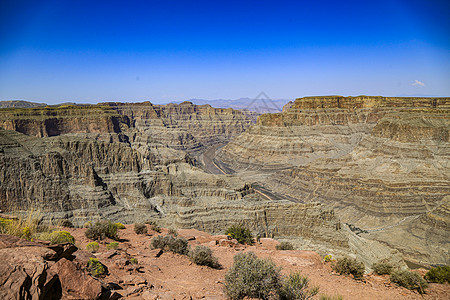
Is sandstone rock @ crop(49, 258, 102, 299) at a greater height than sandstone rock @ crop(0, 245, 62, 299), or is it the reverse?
sandstone rock @ crop(0, 245, 62, 299)

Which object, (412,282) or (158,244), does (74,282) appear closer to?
(158,244)

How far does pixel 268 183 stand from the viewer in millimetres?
83625

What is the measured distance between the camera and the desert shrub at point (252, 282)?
9766 millimetres

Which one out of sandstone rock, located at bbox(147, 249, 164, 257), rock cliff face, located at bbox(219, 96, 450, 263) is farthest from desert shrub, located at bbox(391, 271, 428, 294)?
rock cliff face, located at bbox(219, 96, 450, 263)

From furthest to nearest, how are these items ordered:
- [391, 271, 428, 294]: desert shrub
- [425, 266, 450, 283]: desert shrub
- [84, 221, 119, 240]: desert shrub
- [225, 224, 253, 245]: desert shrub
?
[225, 224, 253, 245]: desert shrub → [84, 221, 119, 240]: desert shrub → [425, 266, 450, 283]: desert shrub → [391, 271, 428, 294]: desert shrub

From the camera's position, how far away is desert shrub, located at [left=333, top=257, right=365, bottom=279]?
13953 mm

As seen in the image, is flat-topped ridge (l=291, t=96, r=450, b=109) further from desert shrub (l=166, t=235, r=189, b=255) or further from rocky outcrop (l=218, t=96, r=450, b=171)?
desert shrub (l=166, t=235, r=189, b=255)

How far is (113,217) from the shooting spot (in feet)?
120

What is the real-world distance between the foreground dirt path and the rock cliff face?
106 feet

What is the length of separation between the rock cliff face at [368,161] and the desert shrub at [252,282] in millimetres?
38662

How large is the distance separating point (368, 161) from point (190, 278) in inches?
3066

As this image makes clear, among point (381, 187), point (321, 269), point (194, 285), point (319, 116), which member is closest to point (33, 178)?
point (194, 285)

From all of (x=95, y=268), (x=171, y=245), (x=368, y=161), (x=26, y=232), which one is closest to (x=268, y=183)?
(x=368, y=161)

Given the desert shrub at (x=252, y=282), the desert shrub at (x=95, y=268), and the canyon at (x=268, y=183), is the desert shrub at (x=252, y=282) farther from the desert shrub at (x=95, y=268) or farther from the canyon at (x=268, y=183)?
the canyon at (x=268, y=183)
